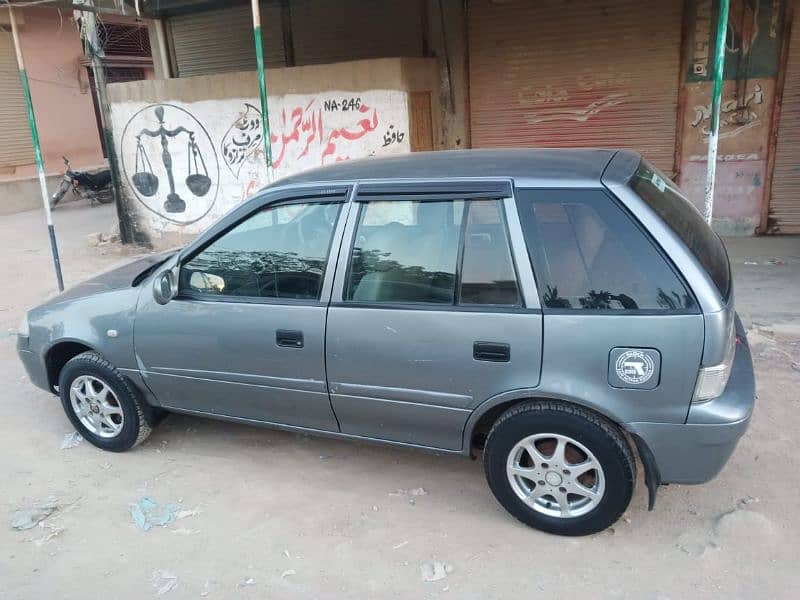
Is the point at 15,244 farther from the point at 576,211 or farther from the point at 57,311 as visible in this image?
the point at 576,211

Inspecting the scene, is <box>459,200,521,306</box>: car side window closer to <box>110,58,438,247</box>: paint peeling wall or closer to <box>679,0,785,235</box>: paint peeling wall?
<box>110,58,438,247</box>: paint peeling wall

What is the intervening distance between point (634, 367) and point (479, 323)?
0.69 metres

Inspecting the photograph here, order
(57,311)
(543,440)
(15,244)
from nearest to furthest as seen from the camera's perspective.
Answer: (543,440), (57,311), (15,244)

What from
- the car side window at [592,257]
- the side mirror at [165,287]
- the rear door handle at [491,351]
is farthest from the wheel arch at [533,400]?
the side mirror at [165,287]

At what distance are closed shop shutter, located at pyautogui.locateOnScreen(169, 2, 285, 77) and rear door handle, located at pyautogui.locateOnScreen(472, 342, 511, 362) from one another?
27.4ft

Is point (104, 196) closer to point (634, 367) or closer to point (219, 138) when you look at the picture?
point (219, 138)

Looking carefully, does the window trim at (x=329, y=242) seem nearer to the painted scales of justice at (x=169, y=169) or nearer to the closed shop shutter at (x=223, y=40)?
the painted scales of justice at (x=169, y=169)

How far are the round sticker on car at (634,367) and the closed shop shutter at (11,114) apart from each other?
15463 millimetres

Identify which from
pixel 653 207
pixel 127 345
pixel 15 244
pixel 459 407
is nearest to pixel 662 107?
pixel 653 207

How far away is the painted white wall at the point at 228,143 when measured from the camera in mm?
7766

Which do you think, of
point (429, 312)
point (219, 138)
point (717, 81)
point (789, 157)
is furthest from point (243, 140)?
point (789, 157)

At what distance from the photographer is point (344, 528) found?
3.27 m

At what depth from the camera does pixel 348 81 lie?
7746 mm

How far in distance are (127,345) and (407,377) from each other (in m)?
1.74
